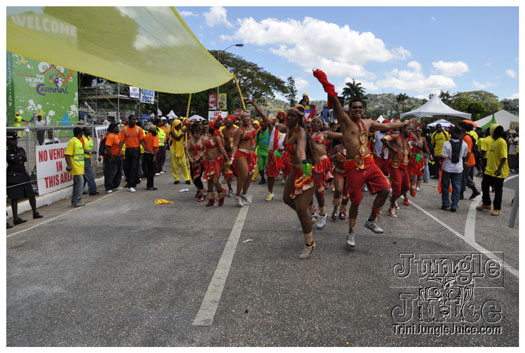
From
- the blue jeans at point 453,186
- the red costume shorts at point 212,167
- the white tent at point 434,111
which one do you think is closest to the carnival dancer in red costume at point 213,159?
the red costume shorts at point 212,167

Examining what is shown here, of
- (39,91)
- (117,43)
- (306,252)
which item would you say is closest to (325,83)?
(306,252)

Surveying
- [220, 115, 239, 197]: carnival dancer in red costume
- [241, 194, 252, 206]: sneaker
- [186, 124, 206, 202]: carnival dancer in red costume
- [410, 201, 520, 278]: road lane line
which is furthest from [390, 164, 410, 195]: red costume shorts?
[186, 124, 206, 202]: carnival dancer in red costume

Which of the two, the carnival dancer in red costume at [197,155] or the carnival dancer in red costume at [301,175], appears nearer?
the carnival dancer in red costume at [301,175]

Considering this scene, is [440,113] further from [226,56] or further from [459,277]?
[226,56]

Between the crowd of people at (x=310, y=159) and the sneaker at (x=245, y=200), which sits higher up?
the crowd of people at (x=310, y=159)

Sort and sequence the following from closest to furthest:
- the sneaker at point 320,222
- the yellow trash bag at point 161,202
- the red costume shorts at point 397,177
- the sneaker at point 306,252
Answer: the sneaker at point 306,252 < the sneaker at point 320,222 < the red costume shorts at point 397,177 < the yellow trash bag at point 161,202

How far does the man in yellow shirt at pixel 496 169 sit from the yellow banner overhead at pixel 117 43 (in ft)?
22.1

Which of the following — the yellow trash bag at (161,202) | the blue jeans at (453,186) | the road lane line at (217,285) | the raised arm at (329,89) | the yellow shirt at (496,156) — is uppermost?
the raised arm at (329,89)

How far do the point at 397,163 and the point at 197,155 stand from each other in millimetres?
4451

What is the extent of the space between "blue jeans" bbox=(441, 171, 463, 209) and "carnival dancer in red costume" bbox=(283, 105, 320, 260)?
15.4 feet

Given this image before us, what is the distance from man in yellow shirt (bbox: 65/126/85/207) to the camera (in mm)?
8336

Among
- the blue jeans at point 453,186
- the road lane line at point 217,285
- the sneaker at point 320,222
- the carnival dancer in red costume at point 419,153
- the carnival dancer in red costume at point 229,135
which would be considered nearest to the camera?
the road lane line at point 217,285

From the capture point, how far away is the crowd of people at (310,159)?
490 centimetres

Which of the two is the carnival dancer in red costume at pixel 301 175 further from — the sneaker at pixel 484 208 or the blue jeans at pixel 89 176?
the blue jeans at pixel 89 176
